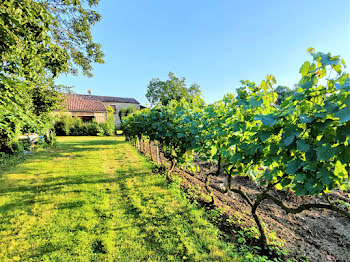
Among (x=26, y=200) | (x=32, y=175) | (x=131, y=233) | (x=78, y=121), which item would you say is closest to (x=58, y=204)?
(x=26, y=200)

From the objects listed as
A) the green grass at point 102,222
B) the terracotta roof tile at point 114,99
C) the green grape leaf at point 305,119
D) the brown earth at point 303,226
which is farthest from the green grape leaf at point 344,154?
the terracotta roof tile at point 114,99

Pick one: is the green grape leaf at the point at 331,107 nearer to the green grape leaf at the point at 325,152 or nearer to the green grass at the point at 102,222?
the green grape leaf at the point at 325,152

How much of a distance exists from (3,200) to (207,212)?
5.22 meters

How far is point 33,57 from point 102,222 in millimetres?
3820

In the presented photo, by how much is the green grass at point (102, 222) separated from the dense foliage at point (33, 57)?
180 cm

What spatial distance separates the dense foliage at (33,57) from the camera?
2.39m

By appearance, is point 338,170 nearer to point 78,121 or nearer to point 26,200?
point 26,200

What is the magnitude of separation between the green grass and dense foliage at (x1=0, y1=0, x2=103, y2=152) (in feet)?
5.89

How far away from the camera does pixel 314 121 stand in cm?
127

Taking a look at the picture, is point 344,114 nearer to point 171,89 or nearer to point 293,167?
point 293,167

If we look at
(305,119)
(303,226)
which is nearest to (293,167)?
(305,119)

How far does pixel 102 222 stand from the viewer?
3117 mm

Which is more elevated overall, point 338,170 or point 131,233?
point 338,170

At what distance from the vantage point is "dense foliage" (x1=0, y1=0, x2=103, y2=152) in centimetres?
239
